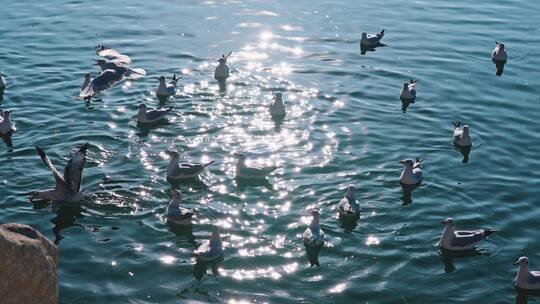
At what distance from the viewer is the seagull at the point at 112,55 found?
35.2 metres

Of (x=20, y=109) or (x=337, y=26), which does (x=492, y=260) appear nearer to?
(x=20, y=109)

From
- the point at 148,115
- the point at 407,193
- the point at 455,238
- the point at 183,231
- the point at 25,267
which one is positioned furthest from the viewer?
the point at 148,115

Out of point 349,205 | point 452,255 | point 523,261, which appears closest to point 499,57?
point 349,205

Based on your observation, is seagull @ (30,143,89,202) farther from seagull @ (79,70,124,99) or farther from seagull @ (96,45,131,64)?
seagull @ (96,45,131,64)

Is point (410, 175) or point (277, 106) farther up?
point (277, 106)

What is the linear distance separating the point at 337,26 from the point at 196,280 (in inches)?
976

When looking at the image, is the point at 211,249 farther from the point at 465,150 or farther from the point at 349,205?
the point at 465,150

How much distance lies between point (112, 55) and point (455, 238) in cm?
1962

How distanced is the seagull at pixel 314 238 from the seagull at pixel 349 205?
1314 mm

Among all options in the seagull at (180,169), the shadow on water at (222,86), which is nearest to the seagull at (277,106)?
the shadow on water at (222,86)

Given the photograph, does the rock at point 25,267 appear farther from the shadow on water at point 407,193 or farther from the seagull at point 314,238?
the shadow on water at point 407,193

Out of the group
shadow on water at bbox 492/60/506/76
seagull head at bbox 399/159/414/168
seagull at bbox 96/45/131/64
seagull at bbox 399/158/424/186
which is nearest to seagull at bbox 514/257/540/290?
seagull at bbox 399/158/424/186

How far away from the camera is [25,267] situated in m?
15.5

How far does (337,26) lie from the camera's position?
42.0m
